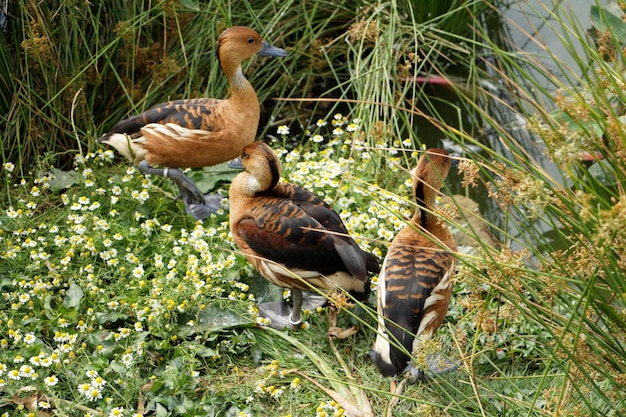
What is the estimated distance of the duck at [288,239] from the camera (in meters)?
3.66

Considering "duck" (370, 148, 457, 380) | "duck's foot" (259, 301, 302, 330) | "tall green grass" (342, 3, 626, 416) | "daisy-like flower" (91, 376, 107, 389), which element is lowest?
"daisy-like flower" (91, 376, 107, 389)

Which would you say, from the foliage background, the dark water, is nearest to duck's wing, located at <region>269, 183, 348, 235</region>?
the foliage background

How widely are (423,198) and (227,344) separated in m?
1.11

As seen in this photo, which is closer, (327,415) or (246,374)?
(327,415)

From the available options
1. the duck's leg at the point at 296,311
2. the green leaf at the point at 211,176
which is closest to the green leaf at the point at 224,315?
the duck's leg at the point at 296,311

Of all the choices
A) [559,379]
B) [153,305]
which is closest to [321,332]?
[153,305]

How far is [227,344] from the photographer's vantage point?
147 inches

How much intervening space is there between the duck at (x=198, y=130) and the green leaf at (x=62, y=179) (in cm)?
32

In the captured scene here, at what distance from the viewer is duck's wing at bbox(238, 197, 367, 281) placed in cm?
366

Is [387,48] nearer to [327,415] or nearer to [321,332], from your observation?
[321,332]

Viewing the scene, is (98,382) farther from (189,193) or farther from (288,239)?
(189,193)

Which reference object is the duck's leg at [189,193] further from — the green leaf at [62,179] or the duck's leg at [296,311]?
the duck's leg at [296,311]

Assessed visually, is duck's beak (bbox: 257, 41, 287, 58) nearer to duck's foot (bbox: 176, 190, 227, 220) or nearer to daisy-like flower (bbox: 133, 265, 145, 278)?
duck's foot (bbox: 176, 190, 227, 220)

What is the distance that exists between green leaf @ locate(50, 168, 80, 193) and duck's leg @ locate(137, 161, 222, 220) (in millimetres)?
424
